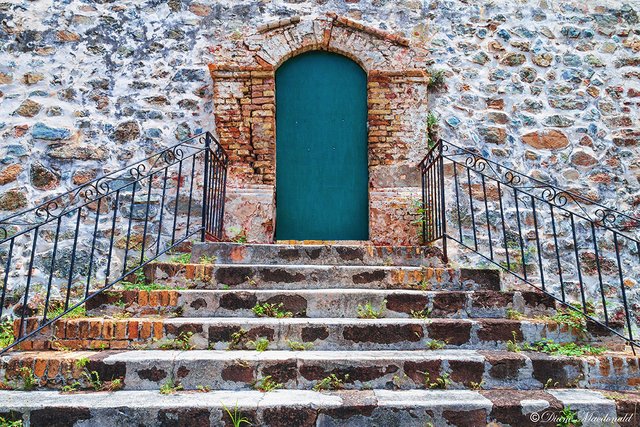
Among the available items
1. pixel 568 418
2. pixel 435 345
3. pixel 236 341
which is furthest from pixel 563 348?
pixel 236 341

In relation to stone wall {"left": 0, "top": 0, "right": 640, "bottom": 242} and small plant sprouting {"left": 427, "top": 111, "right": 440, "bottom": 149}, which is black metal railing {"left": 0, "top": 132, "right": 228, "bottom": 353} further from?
small plant sprouting {"left": 427, "top": 111, "right": 440, "bottom": 149}

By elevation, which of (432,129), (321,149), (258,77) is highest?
(258,77)

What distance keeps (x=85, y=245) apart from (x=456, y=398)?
13.7ft

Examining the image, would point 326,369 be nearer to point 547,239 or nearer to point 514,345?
point 514,345

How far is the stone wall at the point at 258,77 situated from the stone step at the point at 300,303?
1736mm

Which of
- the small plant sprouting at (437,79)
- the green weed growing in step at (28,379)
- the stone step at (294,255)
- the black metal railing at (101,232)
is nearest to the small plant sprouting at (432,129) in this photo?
the small plant sprouting at (437,79)

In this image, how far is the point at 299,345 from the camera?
3412 mm

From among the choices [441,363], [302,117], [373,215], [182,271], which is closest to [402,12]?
[302,117]

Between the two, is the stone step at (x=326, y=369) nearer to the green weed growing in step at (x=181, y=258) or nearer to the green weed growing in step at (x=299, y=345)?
the green weed growing in step at (x=299, y=345)

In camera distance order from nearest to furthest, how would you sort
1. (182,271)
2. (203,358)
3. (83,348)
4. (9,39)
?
(203,358)
(83,348)
(182,271)
(9,39)

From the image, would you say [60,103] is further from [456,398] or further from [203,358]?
[456,398]

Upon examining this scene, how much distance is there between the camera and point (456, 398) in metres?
2.89

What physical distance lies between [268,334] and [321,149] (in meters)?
2.90

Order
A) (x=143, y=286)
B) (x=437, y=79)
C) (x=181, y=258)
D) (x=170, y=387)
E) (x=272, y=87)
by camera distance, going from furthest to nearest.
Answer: (x=437, y=79)
(x=272, y=87)
(x=181, y=258)
(x=143, y=286)
(x=170, y=387)
